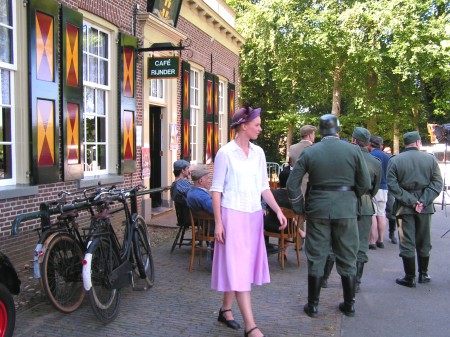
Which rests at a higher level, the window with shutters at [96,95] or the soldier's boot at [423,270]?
the window with shutters at [96,95]

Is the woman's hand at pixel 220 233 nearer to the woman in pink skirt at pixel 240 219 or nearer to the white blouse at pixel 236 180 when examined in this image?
the woman in pink skirt at pixel 240 219

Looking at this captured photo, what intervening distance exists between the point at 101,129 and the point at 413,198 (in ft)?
17.9

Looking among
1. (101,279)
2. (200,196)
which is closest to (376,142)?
(200,196)

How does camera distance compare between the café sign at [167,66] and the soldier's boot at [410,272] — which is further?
the café sign at [167,66]

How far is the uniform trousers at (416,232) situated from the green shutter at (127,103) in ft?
17.0

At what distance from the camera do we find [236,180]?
12.6ft

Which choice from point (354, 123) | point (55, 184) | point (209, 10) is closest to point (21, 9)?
point (55, 184)

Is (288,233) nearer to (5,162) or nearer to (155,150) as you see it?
(5,162)

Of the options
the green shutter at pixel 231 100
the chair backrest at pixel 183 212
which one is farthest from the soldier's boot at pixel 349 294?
the green shutter at pixel 231 100

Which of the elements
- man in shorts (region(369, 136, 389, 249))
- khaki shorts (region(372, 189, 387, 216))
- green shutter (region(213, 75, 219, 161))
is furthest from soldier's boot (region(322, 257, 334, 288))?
green shutter (region(213, 75, 219, 161))

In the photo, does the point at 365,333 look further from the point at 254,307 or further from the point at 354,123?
the point at 354,123

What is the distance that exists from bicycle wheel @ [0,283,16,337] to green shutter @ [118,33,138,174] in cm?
542

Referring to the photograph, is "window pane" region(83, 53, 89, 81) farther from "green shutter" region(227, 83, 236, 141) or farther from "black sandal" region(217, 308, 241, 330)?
"green shutter" region(227, 83, 236, 141)

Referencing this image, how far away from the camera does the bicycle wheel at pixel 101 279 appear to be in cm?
388
